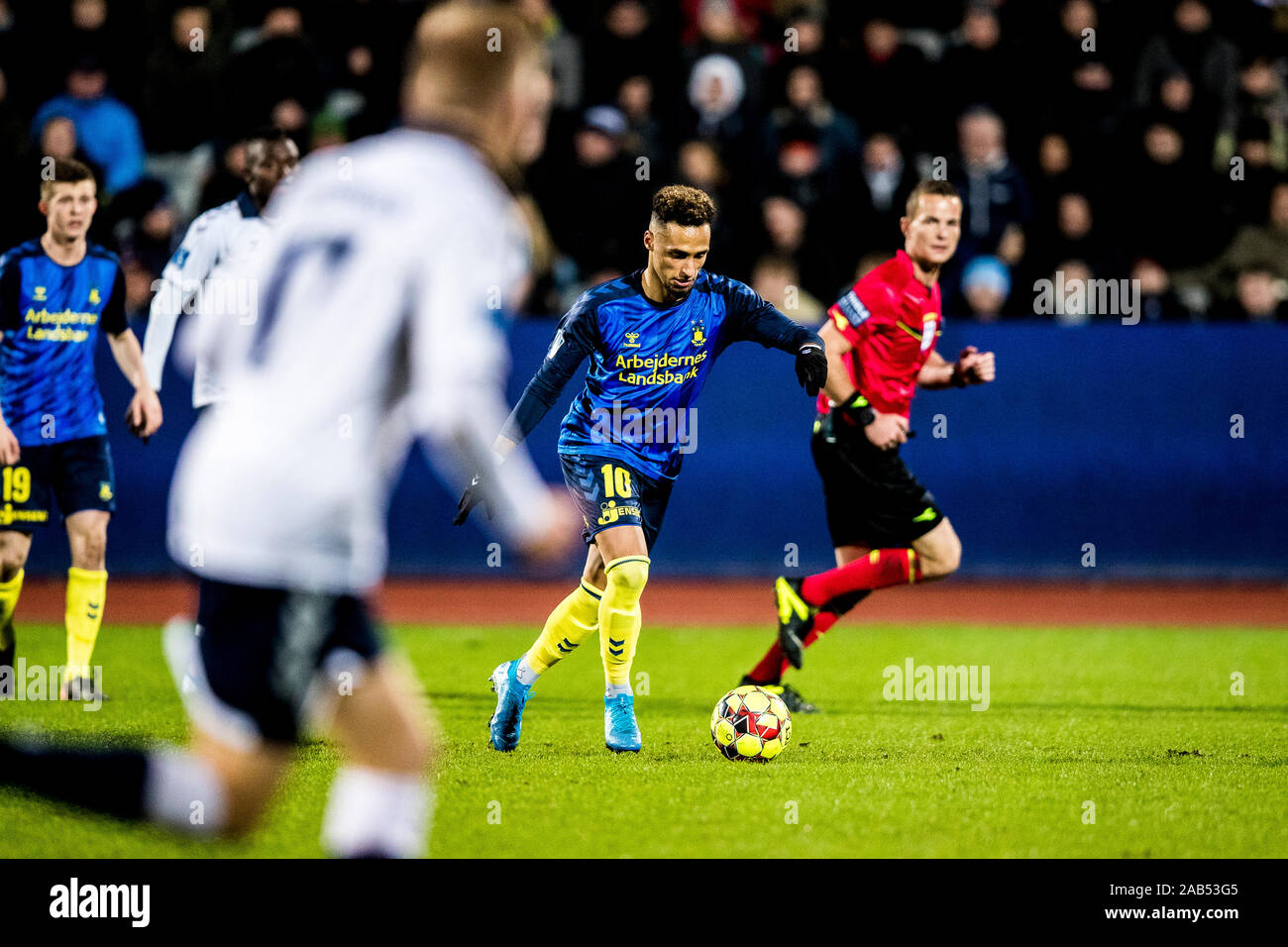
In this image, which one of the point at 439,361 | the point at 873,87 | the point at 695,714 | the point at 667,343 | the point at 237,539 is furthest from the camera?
the point at 873,87

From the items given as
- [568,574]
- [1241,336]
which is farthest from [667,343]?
[1241,336]

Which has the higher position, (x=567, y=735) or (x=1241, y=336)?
(x=1241, y=336)

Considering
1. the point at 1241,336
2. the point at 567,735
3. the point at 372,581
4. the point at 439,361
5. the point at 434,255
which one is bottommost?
the point at 567,735

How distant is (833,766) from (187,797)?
11.5 feet

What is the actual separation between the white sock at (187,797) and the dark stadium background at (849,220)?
9.85m

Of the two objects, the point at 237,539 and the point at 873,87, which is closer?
the point at 237,539

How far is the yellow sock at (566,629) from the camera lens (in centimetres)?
691

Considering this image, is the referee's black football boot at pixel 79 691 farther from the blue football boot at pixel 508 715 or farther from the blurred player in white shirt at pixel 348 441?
the blurred player in white shirt at pixel 348 441

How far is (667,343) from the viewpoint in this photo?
686cm

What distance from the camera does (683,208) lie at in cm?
663

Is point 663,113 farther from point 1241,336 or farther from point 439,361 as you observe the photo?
point 439,361

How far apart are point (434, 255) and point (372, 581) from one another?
30.5 inches

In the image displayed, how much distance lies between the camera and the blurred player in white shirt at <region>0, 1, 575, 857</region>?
3.23 meters

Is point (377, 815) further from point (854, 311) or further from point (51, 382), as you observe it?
point (51, 382)
